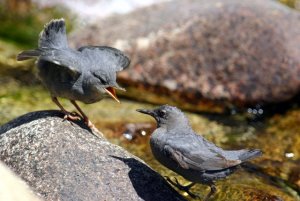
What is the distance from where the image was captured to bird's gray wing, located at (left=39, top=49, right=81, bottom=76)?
587 centimetres

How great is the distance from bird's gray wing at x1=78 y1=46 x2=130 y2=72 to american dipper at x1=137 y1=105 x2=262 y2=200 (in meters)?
0.72

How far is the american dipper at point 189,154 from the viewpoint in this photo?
549cm

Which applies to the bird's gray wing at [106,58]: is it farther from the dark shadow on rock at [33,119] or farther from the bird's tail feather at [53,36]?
the dark shadow on rock at [33,119]

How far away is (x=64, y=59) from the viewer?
590 cm

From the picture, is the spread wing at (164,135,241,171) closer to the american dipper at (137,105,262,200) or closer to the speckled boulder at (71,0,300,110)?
the american dipper at (137,105,262,200)

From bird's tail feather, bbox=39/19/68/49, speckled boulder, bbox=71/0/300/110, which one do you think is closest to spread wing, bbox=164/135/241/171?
bird's tail feather, bbox=39/19/68/49

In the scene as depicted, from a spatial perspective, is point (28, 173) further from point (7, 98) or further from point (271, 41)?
point (271, 41)

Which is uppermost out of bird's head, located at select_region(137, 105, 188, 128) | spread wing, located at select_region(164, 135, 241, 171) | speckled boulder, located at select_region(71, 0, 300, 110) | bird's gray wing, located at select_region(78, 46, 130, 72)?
bird's gray wing, located at select_region(78, 46, 130, 72)

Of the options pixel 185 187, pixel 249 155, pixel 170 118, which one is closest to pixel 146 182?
pixel 185 187

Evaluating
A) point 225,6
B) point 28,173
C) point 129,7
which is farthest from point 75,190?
point 129,7

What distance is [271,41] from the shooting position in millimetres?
9789

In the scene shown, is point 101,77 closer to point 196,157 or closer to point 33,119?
point 33,119

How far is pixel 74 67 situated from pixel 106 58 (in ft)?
1.27

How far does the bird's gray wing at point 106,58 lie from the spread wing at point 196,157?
1.01 metres
